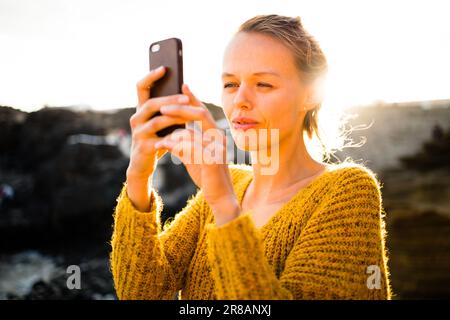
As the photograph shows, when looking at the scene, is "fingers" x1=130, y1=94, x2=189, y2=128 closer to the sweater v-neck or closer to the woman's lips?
the woman's lips

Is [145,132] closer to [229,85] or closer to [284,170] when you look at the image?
[229,85]

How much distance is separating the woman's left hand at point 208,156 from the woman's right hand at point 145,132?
2.2 inches

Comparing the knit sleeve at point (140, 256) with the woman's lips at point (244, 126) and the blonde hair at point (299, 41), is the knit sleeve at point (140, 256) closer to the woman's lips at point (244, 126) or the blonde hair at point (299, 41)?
the woman's lips at point (244, 126)

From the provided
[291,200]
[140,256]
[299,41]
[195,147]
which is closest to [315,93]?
[299,41]

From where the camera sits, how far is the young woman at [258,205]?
4.45 ft

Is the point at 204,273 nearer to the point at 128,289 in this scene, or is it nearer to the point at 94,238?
the point at 128,289

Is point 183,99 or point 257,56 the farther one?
point 257,56

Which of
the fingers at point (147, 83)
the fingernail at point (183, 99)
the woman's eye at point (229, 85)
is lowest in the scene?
the fingernail at point (183, 99)

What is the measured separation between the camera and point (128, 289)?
1.71 m

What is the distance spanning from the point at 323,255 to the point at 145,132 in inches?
28.6

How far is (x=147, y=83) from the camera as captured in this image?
5.18ft

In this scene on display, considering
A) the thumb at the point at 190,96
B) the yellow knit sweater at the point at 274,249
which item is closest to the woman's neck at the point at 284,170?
the yellow knit sweater at the point at 274,249
